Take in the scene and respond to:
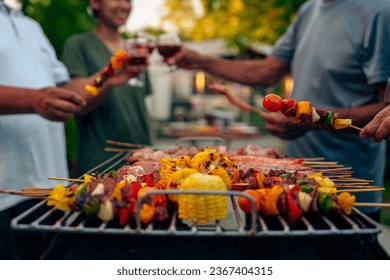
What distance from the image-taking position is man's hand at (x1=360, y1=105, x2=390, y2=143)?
2.38 meters

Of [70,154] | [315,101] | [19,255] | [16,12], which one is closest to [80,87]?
[16,12]

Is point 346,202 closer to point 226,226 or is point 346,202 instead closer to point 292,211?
point 292,211

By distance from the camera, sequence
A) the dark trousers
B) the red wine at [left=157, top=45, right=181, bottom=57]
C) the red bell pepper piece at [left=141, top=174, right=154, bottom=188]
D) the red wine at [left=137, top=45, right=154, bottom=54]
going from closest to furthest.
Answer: the red bell pepper piece at [left=141, top=174, right=154, bottom=188], the dark trousers, the red wine at [left=137, top=45, right=154, bottom=54], the red wine at [left=157, top=45, right=181, bottom=57]

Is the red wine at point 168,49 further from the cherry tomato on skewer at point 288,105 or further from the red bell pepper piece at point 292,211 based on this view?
the red bell pepper piece at point 292,211

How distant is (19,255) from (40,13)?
4859 millimetres

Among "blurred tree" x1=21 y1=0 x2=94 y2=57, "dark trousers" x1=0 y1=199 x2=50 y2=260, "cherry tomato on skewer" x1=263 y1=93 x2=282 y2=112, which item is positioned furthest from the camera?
"blurred tree" x1=21 y1=0 x2=94 y2=57

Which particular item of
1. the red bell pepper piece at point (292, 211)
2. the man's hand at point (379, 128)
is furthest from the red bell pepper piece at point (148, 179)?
the man's hand at point (379, 128)

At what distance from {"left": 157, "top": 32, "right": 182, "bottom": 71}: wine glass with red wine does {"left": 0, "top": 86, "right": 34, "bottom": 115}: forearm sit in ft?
5.20

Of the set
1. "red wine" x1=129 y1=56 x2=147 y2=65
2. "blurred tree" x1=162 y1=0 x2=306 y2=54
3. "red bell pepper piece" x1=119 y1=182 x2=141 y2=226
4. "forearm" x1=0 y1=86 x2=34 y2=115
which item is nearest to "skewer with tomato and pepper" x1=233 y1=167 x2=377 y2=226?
"red bell pepper piece" x1=119 y1=182 x2=141 y2=226

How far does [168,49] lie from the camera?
435 cm

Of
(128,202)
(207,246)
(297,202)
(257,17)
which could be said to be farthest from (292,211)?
(257,17)

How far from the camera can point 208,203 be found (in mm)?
1860

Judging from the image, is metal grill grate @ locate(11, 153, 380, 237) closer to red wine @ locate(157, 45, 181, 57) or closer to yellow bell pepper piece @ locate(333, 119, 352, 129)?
yellow bell pepper piece @ locate(333, 119, 352, 129)

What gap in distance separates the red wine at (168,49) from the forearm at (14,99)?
1.67 metres
